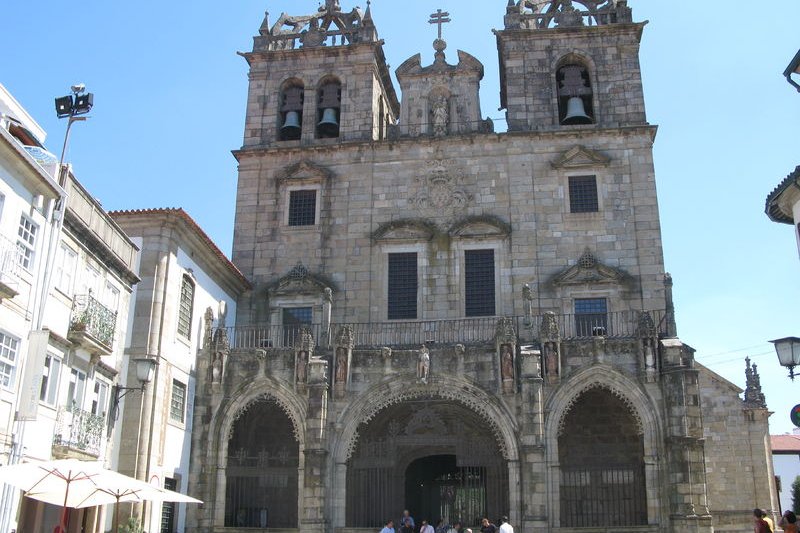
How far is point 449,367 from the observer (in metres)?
22.5

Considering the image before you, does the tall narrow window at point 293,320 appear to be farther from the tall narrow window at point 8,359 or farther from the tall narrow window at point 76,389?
the tall narrow window at point 8,359

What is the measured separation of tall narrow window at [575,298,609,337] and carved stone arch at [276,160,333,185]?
359 inches

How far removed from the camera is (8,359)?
52.6ft

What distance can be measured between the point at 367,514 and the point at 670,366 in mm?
8991

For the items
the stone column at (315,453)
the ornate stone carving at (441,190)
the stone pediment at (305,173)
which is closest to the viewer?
the stone column at (315,453)

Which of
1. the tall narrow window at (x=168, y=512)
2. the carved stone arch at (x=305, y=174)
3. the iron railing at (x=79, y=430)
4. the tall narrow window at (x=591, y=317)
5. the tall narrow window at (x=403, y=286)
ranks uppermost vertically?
the carved stone arch at (x=305, y=174)

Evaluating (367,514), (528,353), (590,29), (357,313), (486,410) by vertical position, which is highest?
(590,29)

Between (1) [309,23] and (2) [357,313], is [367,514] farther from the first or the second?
(1) [309,23]

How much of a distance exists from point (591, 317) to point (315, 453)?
9.07 meters

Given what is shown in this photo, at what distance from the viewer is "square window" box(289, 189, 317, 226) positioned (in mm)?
27844

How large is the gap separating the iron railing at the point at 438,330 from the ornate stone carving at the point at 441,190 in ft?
13.2

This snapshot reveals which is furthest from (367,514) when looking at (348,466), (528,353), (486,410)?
(528,353)

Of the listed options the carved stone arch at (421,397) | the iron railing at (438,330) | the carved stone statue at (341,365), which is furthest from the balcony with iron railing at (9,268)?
the carved stone arch at (421,397)

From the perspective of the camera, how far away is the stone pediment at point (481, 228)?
26344 millimetres
